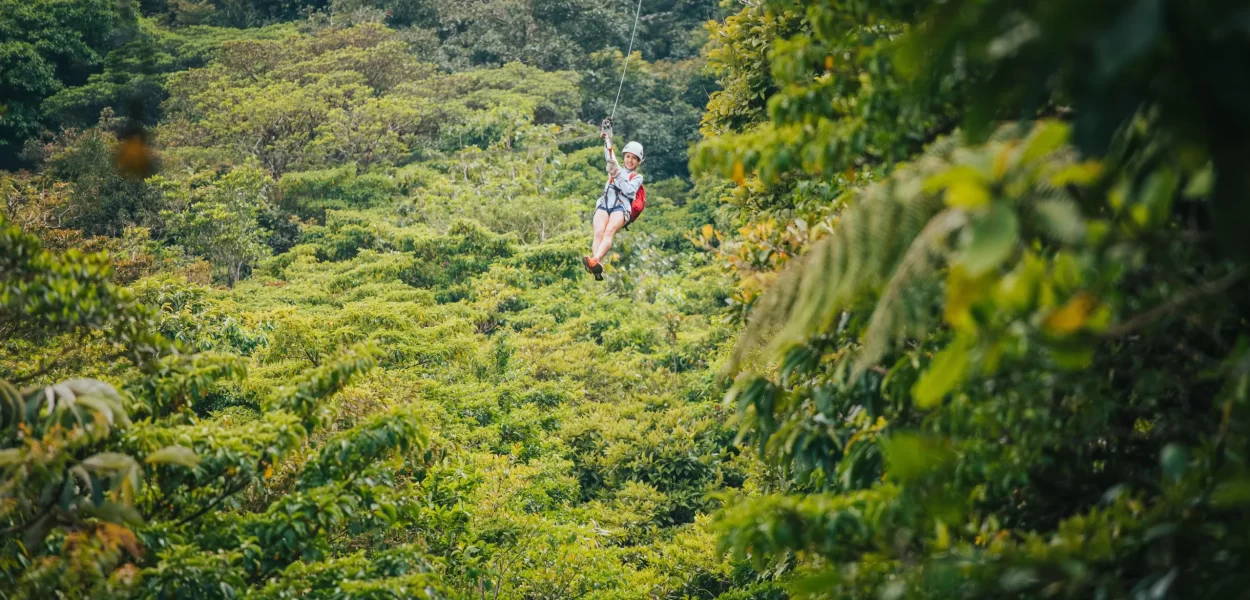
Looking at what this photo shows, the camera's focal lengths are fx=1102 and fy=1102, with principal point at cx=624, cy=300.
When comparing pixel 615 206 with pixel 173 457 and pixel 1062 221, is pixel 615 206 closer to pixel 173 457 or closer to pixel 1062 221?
pixel 173 457

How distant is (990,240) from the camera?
1.31m

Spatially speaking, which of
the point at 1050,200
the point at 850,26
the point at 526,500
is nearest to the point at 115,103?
the point at 526,500

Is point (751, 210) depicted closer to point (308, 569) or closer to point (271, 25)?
point (308, 569)

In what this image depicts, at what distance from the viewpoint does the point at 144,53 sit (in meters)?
26.0

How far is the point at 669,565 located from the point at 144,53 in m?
22.1

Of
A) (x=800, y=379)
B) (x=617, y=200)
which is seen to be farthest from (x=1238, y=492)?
(x=617, y=200)

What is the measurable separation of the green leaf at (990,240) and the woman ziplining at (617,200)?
295 inches

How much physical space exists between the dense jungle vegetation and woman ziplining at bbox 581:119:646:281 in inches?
54.4

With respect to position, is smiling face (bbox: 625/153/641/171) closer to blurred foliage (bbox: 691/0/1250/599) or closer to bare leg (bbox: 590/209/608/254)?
bare leg (bbox: 590/209/608/254)

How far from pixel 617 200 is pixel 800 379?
5581mm

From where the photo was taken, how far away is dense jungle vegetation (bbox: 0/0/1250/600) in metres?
1.44

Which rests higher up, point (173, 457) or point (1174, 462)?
point (1174, 462)

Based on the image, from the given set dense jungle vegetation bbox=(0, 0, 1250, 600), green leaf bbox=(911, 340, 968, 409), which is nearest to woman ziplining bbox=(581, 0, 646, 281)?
dense jungle vegetation bbox=(0, 0, 1250, 600)

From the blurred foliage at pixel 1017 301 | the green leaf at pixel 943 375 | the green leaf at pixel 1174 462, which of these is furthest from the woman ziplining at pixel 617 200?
the green leaf at pixel 943 375
